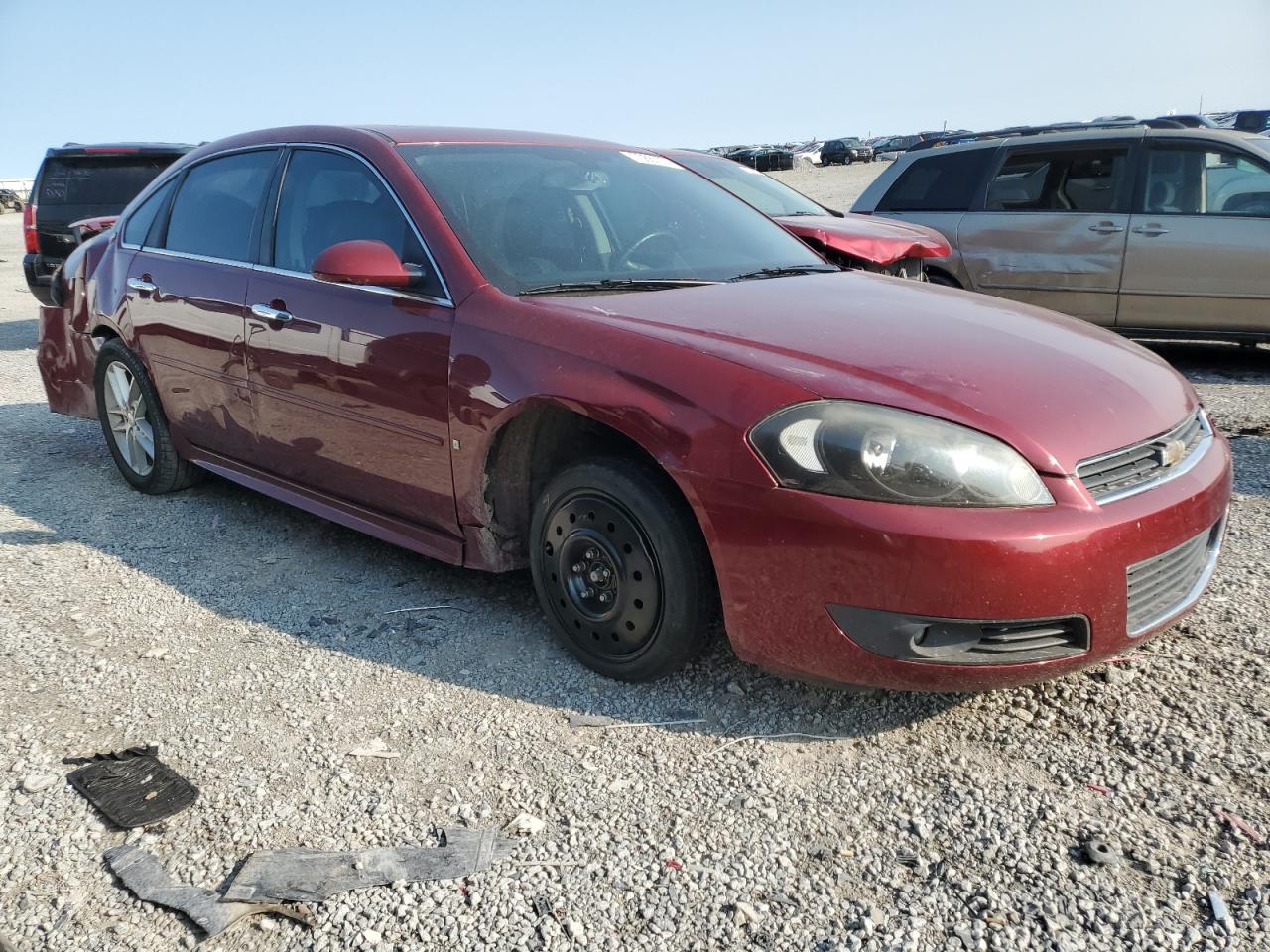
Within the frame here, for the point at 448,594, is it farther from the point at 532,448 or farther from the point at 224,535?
the point at 224,535

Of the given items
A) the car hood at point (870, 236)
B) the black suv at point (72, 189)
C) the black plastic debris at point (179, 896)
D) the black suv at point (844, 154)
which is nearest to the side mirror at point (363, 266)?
the black plastic debris at point (179, 896)

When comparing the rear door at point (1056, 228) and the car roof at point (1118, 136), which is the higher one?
the car roof at point (1118, 136)

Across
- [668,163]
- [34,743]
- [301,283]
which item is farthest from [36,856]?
[668,163]

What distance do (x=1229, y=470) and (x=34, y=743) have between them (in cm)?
352

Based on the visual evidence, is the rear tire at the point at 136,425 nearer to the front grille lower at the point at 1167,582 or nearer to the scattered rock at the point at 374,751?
the scattered rock at the point at 374,751

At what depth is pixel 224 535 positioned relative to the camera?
4.62 m

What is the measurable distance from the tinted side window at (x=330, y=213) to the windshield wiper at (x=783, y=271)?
1.12m

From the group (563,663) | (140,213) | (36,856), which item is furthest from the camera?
(140,213)

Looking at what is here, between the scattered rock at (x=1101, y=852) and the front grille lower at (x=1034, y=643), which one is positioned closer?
the scattered rock at (x=1101, y=852)

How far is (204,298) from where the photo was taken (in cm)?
438

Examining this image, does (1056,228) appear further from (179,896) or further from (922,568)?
(179,896)

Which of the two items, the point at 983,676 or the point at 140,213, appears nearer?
the point at 983,676

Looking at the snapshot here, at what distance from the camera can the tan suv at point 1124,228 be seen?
23.2ft

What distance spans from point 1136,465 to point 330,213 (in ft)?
9.43
